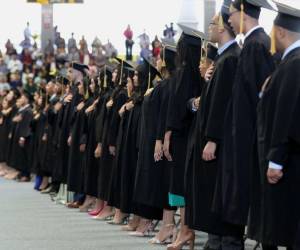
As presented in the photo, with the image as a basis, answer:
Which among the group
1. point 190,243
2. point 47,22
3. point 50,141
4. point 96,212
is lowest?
point 47,22

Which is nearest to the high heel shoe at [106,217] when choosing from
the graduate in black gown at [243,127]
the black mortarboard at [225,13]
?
the black mortarboard at [225,13]

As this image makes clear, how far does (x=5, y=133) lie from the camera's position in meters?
28.2

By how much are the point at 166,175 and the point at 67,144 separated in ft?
22.4

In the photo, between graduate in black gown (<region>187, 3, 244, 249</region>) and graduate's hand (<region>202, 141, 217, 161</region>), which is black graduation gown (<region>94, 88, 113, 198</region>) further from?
graduate's hand (<region>202, 141, 217, 161</region>)

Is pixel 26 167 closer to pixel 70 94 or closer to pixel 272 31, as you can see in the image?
pixel 70 94

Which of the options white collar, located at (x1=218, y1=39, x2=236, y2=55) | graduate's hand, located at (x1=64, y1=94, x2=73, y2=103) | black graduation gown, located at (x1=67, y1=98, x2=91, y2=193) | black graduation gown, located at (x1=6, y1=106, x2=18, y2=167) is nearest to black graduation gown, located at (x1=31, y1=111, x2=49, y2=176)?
black graduation gown, located at (x1=6, y1=106, x2=18, y2=167)

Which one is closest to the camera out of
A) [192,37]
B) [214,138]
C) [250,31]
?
[250,31]

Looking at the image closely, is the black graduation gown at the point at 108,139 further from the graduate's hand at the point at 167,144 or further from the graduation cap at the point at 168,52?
the graduate's hand at the point at 167,144

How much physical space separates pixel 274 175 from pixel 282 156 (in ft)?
0.48

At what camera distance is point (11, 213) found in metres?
16.1

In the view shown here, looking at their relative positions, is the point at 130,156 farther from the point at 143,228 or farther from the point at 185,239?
the point at 185,239

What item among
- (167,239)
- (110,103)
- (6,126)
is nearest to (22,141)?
(6,126)

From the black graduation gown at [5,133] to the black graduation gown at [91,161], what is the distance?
11.2m

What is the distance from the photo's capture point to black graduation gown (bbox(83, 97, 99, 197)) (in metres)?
16.2
